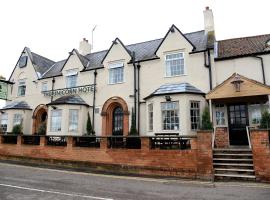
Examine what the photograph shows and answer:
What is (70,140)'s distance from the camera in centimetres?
1459

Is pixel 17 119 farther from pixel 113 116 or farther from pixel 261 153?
pixel 261 153

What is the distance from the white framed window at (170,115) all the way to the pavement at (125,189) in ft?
17.0

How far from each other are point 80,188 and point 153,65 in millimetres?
11861

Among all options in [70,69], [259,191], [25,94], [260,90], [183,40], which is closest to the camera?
[259,191]

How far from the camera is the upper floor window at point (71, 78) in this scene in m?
21.8

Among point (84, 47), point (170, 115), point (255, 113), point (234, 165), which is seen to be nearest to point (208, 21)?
point (255, 113)

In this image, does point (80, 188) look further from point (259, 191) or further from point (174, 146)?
point (259, 191)

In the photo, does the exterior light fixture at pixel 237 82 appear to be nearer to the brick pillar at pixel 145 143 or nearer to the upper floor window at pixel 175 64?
the upper floor window at pixel 175 64

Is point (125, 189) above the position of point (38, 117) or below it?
below

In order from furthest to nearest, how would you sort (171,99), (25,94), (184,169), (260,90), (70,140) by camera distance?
(25,94), (171,99), (70,140), (260,90), (184,169)

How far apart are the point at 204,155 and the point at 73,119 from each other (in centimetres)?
1204

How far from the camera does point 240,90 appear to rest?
44.3ft

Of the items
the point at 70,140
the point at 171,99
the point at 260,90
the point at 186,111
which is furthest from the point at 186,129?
the point at 70,140

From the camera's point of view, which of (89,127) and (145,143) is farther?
(89,127)
